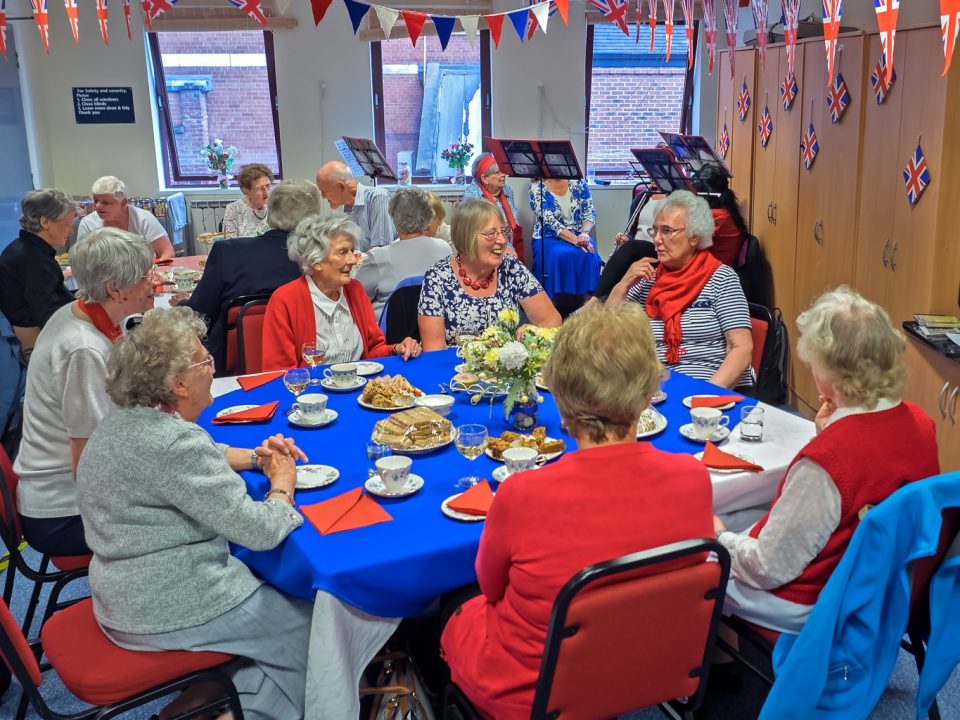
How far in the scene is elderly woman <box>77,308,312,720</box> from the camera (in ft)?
5.95

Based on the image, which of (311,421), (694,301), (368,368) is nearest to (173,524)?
(311,421)

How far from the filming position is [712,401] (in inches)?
104

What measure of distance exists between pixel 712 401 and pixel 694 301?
81cm

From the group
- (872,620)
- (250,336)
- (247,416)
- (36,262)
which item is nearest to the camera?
(872,620)

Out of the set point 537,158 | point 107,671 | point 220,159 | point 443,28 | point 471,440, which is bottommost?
point 107,671

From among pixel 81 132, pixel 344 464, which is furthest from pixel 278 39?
pixel 344 464

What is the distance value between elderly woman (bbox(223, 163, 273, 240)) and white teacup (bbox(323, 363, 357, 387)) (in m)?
2.96

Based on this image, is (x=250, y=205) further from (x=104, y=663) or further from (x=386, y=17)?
(x=104, y=663)

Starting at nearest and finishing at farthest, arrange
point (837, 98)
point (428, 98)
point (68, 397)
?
point (68, 397) < point (837, 98) < point (428, 98)

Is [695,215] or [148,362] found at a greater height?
[695,215]

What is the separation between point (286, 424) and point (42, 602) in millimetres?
1275

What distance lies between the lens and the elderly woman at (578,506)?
1.50 m

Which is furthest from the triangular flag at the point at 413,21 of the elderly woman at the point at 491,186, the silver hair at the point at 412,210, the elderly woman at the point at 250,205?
the elderly woman at the point at 491,186

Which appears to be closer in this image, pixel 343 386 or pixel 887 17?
pixel 343 386
